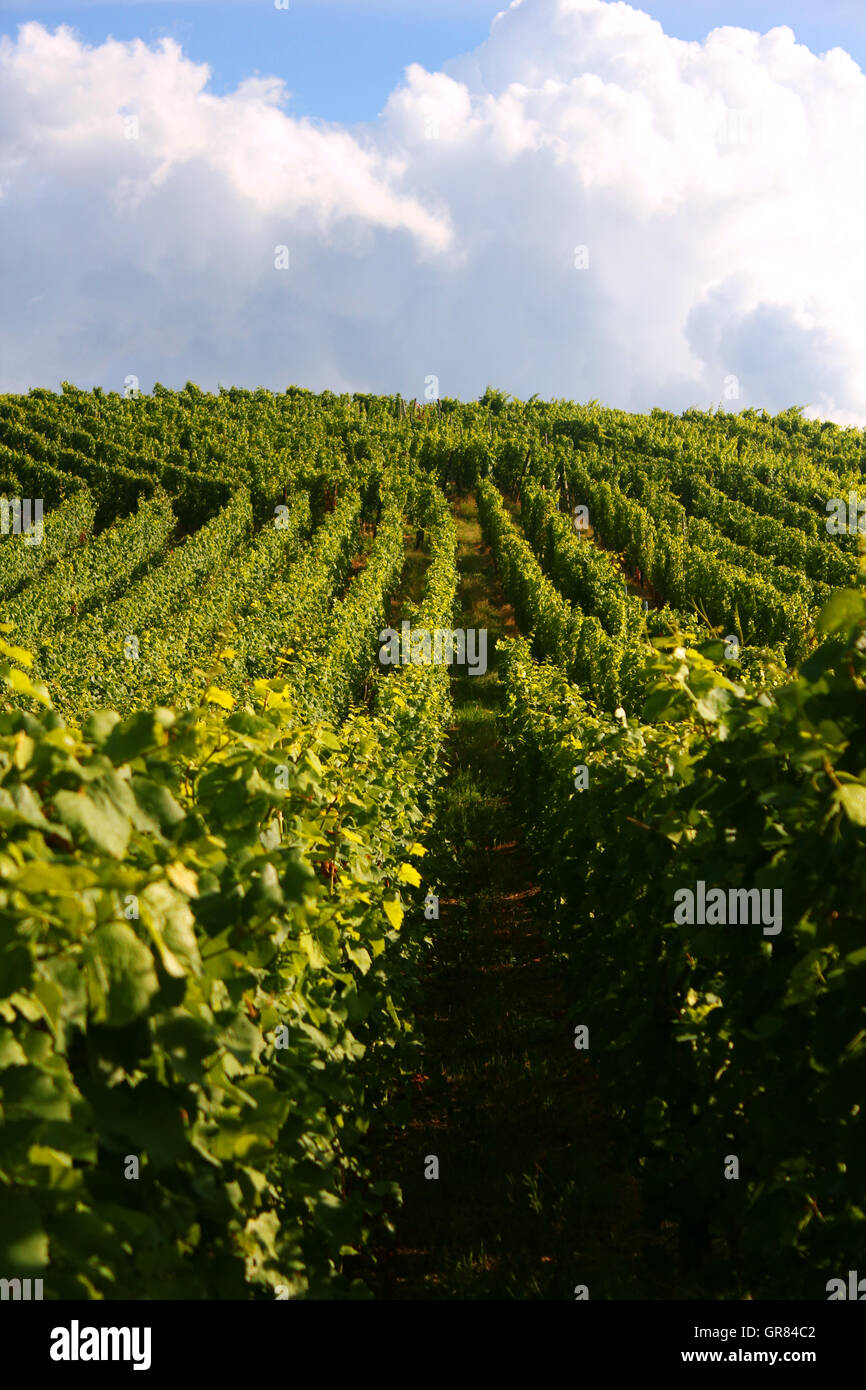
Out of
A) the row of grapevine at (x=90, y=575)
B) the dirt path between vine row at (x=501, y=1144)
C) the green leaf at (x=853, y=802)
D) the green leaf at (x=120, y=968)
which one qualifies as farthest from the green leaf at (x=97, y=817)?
the row of grapevine at (x=90, y=575)

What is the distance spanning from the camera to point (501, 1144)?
18.0 ft

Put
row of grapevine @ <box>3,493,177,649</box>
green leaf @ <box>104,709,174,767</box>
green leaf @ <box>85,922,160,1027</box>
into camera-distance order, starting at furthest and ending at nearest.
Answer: row of grapevine @ <box>3,493,177,649</box> < green leaf @ <box>104,709,174,767</box> < green leaf @ <box>85,922,160,1027</box>

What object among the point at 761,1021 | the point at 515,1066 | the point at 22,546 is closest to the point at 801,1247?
the point at 761,1021

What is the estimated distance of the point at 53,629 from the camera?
1045 inches

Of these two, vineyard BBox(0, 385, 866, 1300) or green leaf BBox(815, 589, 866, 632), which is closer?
vineyard BBox(0, 385, 866, 1300)

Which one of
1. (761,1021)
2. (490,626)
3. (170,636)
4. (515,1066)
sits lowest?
(515,1066)

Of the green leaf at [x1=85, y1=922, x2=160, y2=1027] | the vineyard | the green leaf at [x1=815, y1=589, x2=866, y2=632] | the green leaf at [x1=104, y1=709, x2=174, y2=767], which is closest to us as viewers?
the green leaf at [x1=85, y1=922, x2=160, y2=1027]

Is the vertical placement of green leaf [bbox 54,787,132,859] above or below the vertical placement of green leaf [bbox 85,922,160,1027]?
above

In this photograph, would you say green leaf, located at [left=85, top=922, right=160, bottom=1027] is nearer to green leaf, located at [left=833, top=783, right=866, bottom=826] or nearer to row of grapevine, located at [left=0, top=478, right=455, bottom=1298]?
row of grapevine, located at [left=0, top=478, right=455, bottom=1298]

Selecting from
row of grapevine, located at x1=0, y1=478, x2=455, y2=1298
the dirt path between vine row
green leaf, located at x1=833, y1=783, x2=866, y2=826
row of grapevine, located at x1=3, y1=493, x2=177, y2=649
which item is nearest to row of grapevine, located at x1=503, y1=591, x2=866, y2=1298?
green leaf, located at x1=833, y1=783, x2=866, y2=826

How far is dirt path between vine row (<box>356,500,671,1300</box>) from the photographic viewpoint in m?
4.32

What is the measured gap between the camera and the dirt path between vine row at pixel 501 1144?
432 centimetres

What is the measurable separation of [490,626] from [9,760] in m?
26.8
